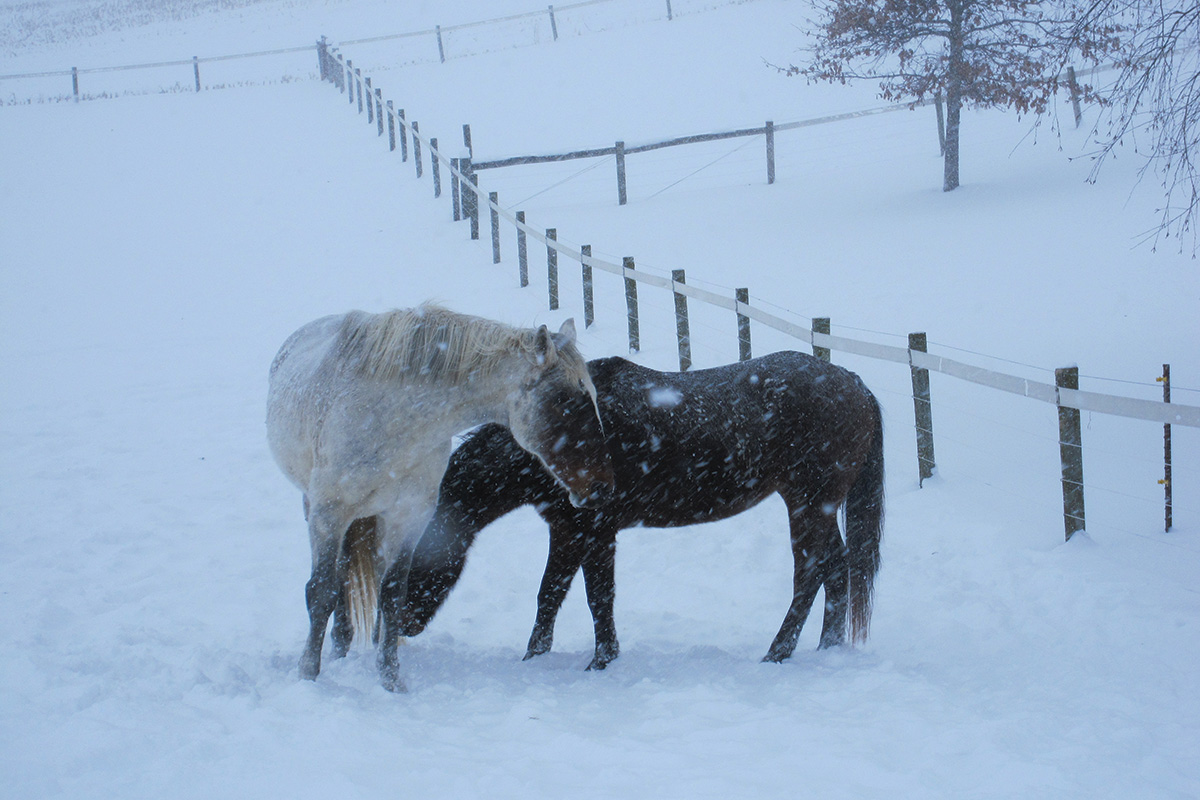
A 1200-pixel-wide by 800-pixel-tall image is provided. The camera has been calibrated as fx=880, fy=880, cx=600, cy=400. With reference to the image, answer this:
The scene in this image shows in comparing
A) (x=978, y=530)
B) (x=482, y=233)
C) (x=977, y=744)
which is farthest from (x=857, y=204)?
(x=977, y=744)

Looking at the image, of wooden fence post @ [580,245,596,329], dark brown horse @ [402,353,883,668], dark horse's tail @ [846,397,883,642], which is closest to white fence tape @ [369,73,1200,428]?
dark horse's tail @ [846,397,883,642]

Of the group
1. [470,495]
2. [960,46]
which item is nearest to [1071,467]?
[470,495]

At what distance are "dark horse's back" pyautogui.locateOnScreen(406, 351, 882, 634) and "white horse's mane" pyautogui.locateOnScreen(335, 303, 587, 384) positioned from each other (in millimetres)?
477

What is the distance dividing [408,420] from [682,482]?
47.7 inches

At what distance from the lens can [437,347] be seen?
133 inches

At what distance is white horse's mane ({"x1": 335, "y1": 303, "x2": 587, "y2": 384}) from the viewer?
335cm

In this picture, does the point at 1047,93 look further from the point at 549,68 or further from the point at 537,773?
the point at 549,68

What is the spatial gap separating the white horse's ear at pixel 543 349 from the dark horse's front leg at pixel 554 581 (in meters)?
0.90

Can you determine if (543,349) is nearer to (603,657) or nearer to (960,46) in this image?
(603,657)

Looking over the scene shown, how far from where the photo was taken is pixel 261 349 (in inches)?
346

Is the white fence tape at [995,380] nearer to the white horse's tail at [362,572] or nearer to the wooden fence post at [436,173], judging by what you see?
the white horse's tail at [362,572]

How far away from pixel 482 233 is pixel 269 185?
5340mm

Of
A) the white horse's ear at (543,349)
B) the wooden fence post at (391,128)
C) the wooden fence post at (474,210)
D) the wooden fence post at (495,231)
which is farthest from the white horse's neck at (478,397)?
the wooden fence post at (391,128)

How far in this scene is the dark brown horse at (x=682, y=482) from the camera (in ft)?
12.3
